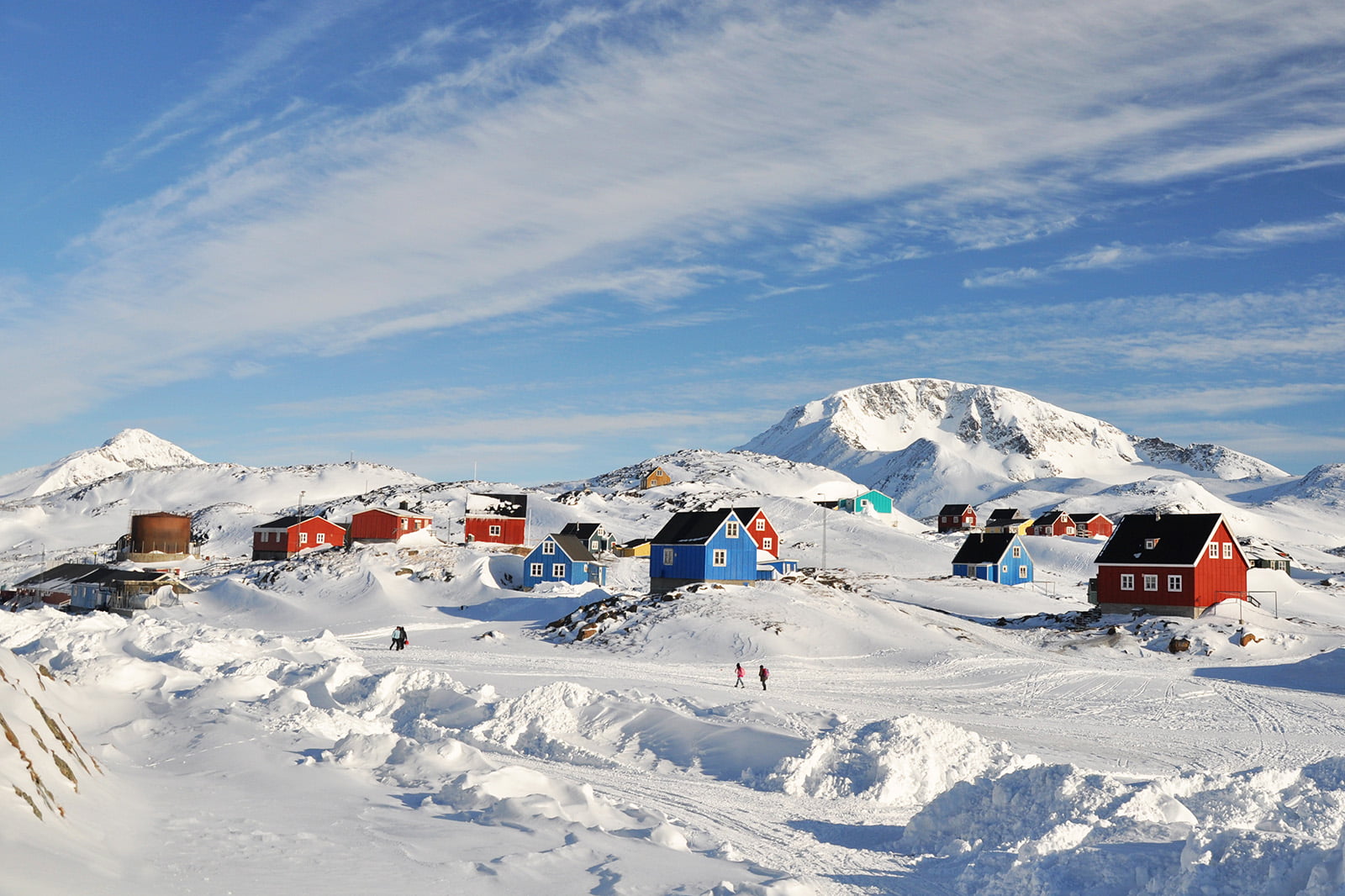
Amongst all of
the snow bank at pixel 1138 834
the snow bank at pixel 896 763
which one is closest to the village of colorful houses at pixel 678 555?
the snow bank at pixel 896 763

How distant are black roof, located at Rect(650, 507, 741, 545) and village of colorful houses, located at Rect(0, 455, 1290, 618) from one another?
0.27 feet

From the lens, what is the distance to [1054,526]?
111438 millimetres

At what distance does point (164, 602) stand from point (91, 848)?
5718cm

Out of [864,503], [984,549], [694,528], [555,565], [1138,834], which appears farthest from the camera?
[864,503]

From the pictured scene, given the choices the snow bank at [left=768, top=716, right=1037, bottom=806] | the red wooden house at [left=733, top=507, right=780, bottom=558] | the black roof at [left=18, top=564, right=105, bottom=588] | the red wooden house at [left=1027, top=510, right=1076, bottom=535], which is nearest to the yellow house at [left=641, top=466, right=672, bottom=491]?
the red wooden house at [left=1027, top=510, right=1076, bottom=535]

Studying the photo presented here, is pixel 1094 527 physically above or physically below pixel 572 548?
above

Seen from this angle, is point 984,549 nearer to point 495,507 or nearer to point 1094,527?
point 495,507

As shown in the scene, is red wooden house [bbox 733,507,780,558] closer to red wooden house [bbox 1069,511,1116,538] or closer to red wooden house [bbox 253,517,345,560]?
red wooden house [bbox 253,517,345,560]

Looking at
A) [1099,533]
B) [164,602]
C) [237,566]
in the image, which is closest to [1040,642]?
[164,602]

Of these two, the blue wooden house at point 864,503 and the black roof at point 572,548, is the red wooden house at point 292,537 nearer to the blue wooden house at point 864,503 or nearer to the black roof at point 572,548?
the black roof at point 572,548

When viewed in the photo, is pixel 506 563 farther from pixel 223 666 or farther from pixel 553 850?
pixel 553 850

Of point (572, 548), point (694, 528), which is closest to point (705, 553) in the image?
point (694, 528)

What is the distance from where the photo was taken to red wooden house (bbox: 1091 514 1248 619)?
52156 mm

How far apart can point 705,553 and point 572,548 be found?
14989 millimetres
